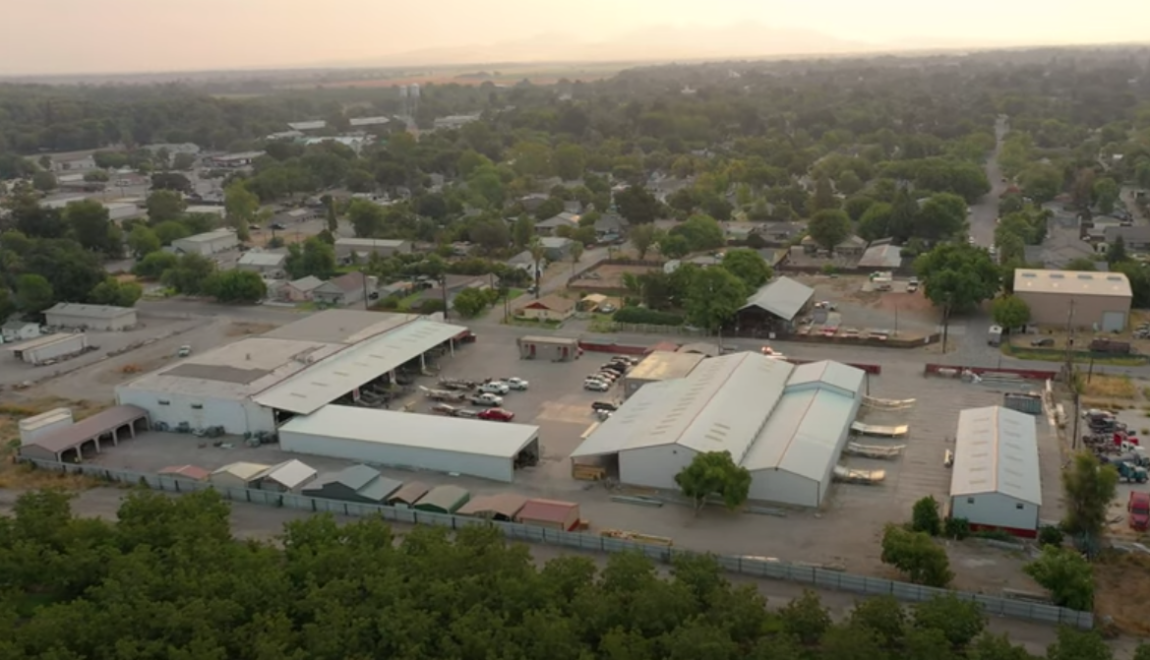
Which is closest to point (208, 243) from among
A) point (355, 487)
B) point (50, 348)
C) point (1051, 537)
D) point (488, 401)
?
point (50, 348)

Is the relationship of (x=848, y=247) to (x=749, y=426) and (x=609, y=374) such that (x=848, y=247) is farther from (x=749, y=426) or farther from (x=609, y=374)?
(x=749, y=426)

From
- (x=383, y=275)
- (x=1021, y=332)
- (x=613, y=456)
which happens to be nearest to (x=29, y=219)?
(x=383, y=275)

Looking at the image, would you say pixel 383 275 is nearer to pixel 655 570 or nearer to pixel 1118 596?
pixel 655 570

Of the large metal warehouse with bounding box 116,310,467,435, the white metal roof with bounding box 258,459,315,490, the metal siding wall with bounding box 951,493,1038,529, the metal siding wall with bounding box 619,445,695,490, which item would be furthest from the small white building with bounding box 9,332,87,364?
the metal siding wall with bounding box 951,493,1038,529

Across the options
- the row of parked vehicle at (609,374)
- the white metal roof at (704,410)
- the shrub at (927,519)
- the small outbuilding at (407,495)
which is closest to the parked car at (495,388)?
the row of parked vehicle at (609,374)

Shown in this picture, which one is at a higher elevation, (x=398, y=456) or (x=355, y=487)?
(x=355, y=487)
